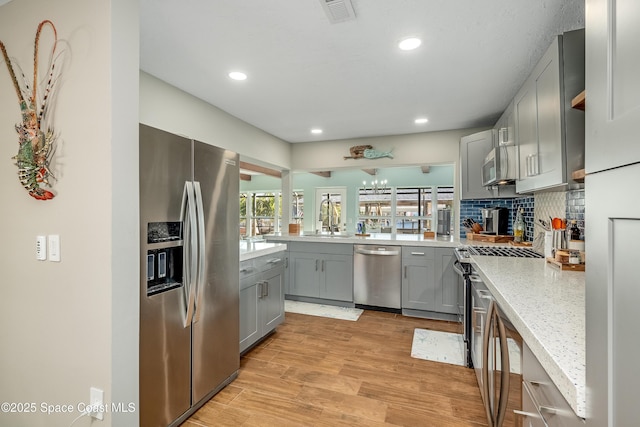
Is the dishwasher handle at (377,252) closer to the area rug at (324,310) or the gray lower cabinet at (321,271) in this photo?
the gray lower cabinet at (321,271)

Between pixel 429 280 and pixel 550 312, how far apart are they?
2768mm

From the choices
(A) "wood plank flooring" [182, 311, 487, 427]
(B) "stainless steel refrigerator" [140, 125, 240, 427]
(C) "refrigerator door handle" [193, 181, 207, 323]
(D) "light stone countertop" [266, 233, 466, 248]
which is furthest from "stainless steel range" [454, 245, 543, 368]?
(C) "refrigerator door handle" [193, 181, 207, 323]

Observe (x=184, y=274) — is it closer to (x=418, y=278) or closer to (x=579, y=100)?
(x=579, y=100)

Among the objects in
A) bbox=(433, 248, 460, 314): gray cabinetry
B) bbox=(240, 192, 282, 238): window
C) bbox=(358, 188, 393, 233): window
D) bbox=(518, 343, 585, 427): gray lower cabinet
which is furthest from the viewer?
bbox=(240, 192, 282, 238): window

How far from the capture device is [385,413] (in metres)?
2.03

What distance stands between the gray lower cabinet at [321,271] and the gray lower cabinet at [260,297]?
1074mm

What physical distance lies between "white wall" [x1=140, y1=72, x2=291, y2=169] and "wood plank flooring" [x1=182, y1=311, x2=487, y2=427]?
222 centimetres

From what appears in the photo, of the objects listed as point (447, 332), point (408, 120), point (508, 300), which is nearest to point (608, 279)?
point (508, 300)

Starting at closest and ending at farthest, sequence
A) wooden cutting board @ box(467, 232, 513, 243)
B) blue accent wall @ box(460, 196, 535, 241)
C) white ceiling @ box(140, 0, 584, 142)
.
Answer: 1. white ceiling @ box(140, 0, 584, 142)
2. blue accent wall @ box(460, 196, 535, 241)
3. wooden cutting board @ box(467, 232, 513, 243)

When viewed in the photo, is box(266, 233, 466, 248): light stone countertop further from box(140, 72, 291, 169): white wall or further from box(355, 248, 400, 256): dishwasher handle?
box(140, 72, 291, 169): white wall

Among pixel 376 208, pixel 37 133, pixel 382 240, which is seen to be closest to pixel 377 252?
pixel 382 240

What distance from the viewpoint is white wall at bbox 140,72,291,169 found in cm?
266

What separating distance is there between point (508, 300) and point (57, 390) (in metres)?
2.14

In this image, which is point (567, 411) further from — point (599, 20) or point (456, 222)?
point (456, 222)
